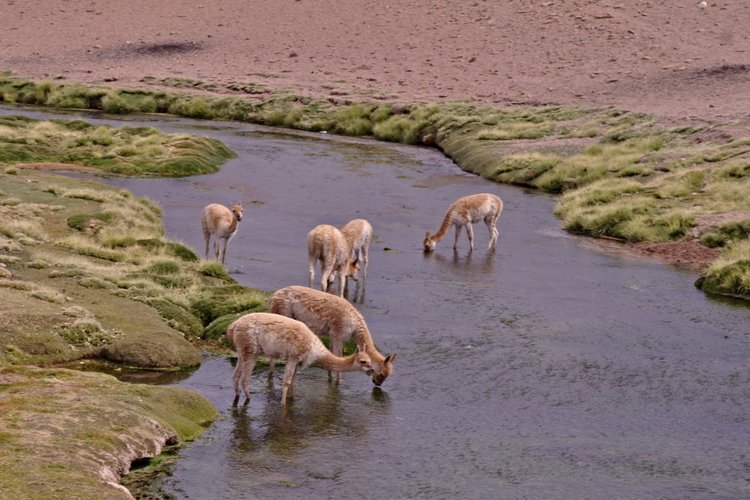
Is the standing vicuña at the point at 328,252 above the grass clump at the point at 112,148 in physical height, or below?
below

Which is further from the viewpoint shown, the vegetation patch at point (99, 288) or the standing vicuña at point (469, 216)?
the standing vicuña at point (469, 216)

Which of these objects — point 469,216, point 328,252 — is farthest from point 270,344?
point 469,216

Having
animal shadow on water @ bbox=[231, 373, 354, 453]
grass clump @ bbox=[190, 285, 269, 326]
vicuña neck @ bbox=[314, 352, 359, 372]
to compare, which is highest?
grass clump @ bbox=[190, 285, 269, 326]

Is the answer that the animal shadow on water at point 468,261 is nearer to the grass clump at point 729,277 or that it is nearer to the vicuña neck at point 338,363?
the grass clump at point 729,277

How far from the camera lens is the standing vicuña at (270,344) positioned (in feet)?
57.6

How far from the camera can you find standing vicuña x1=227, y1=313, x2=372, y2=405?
17547 millimetres

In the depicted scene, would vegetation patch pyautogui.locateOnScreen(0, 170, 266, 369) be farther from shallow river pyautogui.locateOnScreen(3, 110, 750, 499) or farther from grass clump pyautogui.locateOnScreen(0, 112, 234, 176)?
grass clump pyautogui.locateOnScreen(0, 112, 234, 176)

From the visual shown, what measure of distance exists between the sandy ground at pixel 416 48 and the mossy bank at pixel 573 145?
3861mm

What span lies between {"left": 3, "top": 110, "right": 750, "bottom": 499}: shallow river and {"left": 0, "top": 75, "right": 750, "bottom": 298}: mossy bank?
221 cm

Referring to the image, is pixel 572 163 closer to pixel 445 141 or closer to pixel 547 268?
pixel 445 141

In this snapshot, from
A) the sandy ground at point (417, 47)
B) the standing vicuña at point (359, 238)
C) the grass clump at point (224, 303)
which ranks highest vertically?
the sandy ground at point (417, 47)

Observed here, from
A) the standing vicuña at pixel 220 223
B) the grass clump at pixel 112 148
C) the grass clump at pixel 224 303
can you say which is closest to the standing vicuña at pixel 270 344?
the grass clump at pixel 224 303

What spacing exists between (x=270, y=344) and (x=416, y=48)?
2508 inches

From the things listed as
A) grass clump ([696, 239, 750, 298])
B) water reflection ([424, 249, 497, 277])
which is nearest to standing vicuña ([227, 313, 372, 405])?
water reflection ([424, 249, 497, 277])
